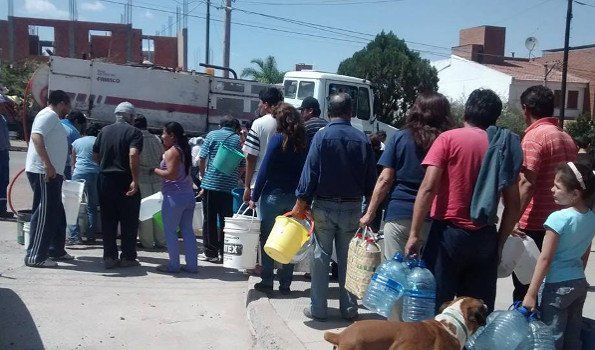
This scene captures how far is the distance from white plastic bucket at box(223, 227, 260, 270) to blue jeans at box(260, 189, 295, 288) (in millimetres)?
119

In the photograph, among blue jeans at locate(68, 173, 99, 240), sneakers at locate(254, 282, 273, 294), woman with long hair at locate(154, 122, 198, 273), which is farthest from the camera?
blue jeans at locate(68, 173, 99, 240)

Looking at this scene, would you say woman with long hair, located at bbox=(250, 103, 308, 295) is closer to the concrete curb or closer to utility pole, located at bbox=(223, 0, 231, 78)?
the concrete curb

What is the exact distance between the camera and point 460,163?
13.3 feet

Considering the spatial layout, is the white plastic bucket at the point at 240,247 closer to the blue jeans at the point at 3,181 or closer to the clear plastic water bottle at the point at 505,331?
the clear plastic water bottle at the point at 505,331

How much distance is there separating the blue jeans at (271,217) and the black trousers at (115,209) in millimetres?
1919

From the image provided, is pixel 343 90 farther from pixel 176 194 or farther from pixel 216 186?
pixel 176 194

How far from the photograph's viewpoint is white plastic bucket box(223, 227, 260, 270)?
642 cm

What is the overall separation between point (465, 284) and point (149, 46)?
43.6 meters

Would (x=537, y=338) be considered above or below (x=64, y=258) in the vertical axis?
above

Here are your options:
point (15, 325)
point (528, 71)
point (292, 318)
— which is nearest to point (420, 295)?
point (292, 318)

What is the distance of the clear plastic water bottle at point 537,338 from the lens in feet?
12.3

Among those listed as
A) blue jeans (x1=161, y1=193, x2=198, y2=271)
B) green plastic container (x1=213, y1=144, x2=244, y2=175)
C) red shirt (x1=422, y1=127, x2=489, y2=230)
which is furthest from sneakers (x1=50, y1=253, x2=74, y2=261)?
red shirt (x1=422, y1=127, x2=489, y2=230)

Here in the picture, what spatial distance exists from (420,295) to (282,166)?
228 cm

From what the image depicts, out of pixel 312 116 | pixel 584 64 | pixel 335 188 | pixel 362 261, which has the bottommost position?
pixel 362 261
